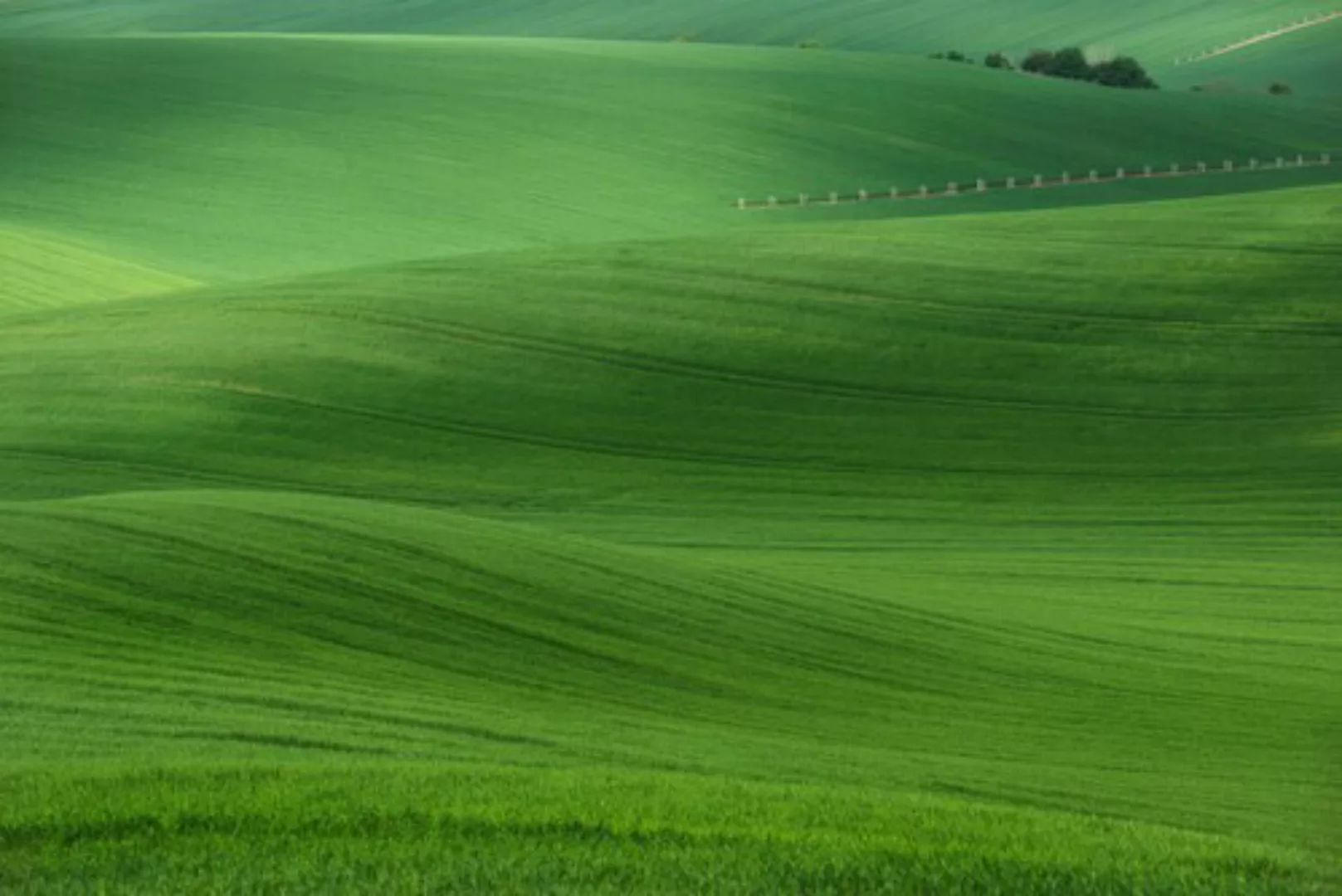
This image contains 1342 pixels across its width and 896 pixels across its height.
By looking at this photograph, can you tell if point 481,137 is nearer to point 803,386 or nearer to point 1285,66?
point 803,386

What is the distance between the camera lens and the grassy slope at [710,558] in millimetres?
8828

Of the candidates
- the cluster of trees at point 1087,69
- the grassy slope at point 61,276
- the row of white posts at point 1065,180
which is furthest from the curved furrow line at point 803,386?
the cluster of trees at point 1087,69

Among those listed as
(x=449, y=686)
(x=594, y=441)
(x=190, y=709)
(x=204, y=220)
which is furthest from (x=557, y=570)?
(x=204, y=220)

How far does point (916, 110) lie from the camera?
57.6 metres

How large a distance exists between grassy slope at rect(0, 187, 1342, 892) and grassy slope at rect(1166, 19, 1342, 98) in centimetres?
3782

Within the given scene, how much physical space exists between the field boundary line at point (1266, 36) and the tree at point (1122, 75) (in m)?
7.93

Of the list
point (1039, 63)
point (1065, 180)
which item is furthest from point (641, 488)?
point (1039, 63)

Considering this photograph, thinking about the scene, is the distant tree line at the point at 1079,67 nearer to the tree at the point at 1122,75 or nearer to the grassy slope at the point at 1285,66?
the tree at the point at 1122,75

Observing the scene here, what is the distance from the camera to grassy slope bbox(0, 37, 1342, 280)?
4441 centimetres

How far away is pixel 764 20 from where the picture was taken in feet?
292

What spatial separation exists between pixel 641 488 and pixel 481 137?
27664mm

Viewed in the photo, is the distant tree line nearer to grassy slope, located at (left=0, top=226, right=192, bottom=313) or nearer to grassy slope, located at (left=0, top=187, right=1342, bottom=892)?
grassy slope, located at (left=0, top=187, right=1342, bottom=892)

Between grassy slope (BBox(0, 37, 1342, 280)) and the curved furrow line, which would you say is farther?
grassy slope (BBox(0, 37, 1342, 280))

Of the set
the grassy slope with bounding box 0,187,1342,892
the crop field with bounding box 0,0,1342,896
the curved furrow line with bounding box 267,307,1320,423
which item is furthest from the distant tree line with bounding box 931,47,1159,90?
the curved furrow line with bounding box 267,307,1320,423
